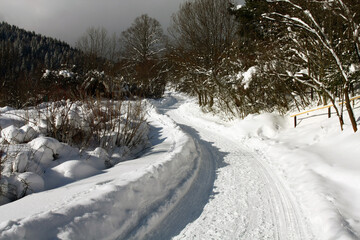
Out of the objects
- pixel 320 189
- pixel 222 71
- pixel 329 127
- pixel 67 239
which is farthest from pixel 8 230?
pixel 222 71

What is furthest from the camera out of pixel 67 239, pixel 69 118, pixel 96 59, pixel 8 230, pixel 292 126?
pixel 96 59

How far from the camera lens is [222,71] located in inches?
630

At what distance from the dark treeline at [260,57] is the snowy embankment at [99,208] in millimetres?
3070

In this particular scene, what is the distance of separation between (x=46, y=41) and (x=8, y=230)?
66208 millimetres

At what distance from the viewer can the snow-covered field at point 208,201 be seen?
2576 mm

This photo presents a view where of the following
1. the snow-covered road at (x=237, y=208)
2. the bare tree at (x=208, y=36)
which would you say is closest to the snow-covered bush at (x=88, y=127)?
the snow-covered road at (x=237, y=208)

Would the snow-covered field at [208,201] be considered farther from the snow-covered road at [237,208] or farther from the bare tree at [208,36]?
the bare tree at [208,36]

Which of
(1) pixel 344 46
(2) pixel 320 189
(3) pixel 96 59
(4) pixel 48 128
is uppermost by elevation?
(3) pixel 96 59

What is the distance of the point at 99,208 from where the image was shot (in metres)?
2.74

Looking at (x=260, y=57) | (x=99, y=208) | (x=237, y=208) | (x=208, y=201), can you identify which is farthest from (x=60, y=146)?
(x=260, y=57)

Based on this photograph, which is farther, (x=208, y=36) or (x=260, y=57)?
(x=208, y=36)

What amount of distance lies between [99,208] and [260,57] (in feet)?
32.1

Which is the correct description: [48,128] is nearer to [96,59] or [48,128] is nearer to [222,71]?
[222,71]

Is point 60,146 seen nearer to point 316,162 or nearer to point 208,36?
point 316,162
